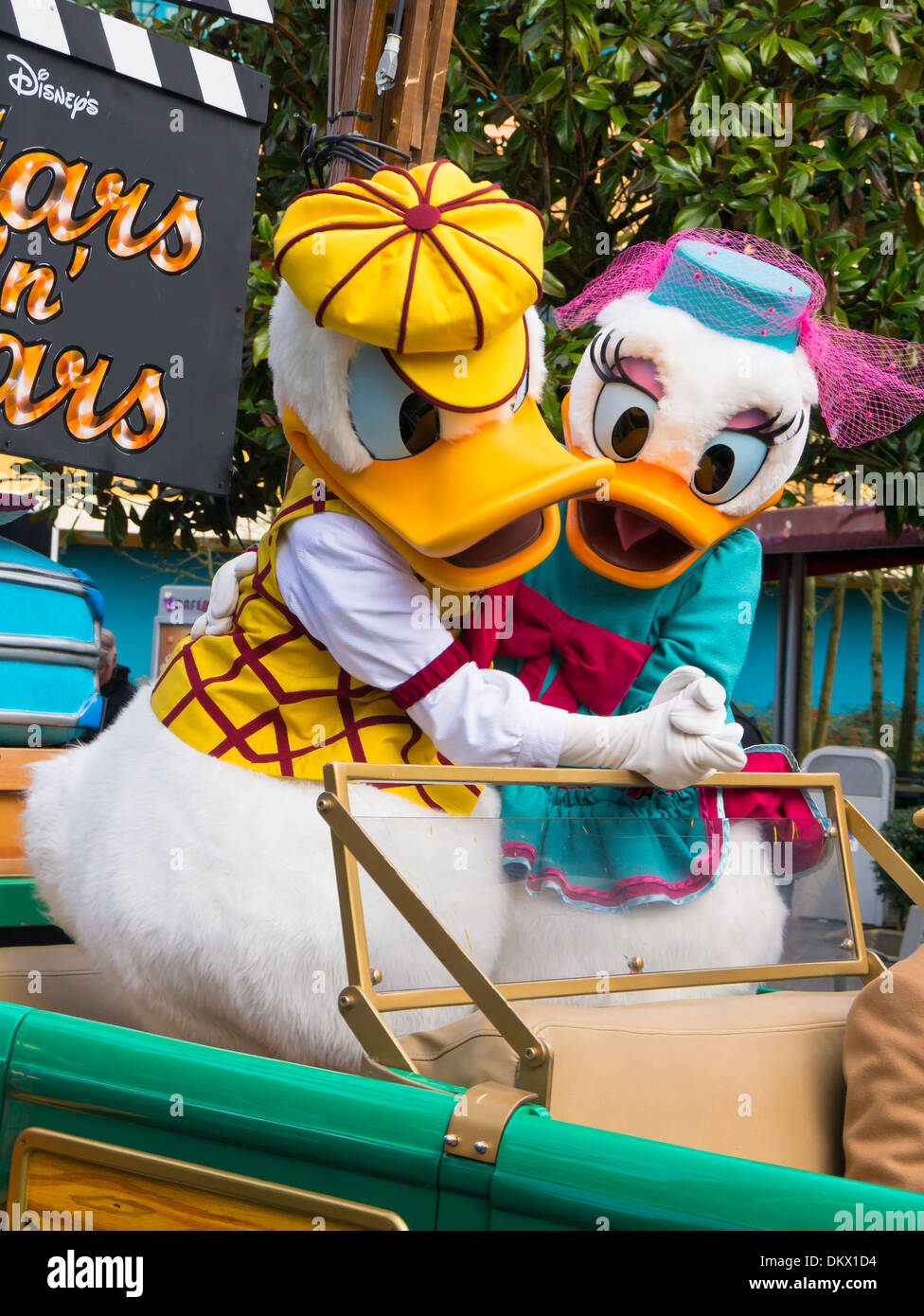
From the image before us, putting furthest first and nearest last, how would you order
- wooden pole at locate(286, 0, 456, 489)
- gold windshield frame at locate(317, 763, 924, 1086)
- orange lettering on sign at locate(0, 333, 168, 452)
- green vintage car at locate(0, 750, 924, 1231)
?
orange lettering on sign at locate(0, 333, 168, 452), wooden pole at locate(286, 0, 456, 489), gold windshield frame at locate(317, 763, 924, 1086), green vintage car at locate(0, 750, 924, 1231)

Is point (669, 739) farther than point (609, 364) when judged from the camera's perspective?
No

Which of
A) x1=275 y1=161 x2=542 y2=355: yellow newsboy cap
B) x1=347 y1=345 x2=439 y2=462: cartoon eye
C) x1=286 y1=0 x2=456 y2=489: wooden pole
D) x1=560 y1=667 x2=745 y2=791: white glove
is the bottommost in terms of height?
x1=560 y1=667 x2=745 y2=791: white glove

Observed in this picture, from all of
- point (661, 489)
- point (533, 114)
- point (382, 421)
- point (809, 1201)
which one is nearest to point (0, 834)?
point (382, 421)

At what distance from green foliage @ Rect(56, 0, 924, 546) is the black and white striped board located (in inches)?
A: 23.0

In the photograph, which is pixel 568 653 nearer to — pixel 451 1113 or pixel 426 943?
pixel 426 943

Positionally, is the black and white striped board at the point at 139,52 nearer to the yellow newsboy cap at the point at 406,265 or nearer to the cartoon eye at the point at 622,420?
the yellow newsboy cap at the point at 406,265

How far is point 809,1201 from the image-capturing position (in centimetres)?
99

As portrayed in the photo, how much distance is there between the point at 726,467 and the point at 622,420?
19 centimetres

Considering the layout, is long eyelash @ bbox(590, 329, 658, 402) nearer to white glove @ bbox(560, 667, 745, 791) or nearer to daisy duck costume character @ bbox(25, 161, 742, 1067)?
daisy duck costume character @ bbox(25, 161, 742, 1067)

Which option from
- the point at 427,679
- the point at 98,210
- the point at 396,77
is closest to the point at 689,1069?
the point at 427,679

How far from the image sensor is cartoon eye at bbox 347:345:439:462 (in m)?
1.74

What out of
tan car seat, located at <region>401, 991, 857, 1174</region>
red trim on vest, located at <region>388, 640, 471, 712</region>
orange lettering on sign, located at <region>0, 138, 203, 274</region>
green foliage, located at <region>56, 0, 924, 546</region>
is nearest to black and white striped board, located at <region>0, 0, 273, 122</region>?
orange lettering on sign, located at <region>0, 138, 203, 274</region>

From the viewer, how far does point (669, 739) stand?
1.74 metres

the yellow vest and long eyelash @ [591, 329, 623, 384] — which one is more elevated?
long eyelash @ [591, 329, 623, 384]
